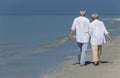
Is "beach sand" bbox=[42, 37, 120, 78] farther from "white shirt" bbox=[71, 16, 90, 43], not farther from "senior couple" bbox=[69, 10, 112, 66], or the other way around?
"white shirt" bbox=[71, 16, 90, 43]

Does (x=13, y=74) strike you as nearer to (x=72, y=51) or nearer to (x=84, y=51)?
(x=84, y=51)

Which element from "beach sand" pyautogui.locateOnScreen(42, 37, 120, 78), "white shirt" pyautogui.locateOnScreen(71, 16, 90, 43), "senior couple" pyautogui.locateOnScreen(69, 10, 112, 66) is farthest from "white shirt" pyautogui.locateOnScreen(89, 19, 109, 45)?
"beach sand" pyautogui.locateOnScreen(42, 37, 120, 78)

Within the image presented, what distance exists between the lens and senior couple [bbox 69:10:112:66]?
19.5 metres

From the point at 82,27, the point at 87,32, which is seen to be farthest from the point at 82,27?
the point at 87,32

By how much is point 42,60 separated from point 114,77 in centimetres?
870

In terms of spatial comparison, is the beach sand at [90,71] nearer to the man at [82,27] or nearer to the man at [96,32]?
the man at [96,32]

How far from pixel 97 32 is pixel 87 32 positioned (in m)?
0.38

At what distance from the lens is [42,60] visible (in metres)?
25.9

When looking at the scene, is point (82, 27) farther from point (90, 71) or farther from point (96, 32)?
point (90, 71)

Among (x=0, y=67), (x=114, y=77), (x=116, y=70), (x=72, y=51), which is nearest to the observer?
(x=114, y=77)

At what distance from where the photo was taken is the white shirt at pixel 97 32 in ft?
64.6

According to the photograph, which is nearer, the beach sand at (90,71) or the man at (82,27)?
the beach sand at (90,71)

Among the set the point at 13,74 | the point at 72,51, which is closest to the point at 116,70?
the point at 13,74

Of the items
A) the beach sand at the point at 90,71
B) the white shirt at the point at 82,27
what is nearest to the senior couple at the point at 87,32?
the white shirt at the point at 82,27
